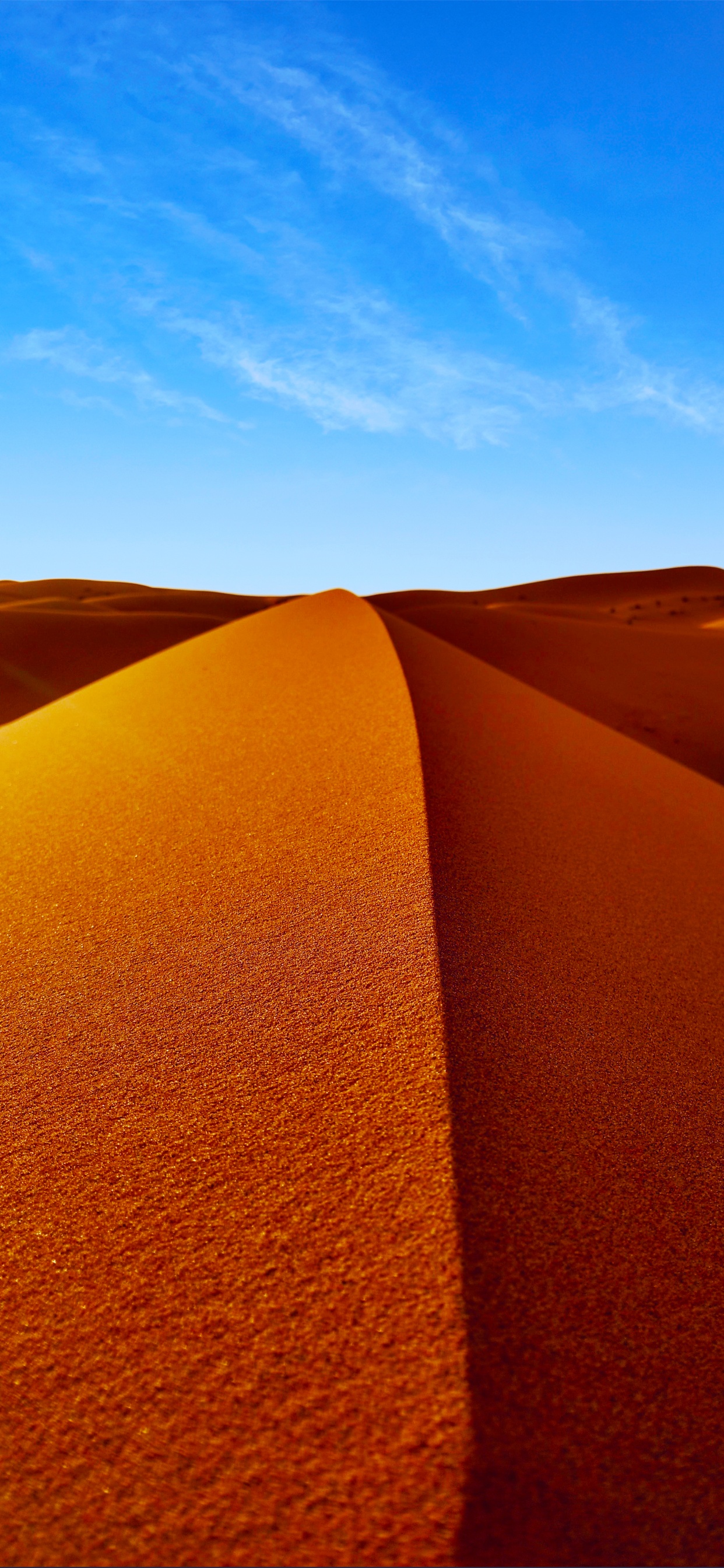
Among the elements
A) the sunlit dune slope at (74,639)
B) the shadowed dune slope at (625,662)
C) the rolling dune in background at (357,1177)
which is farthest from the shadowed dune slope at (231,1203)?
the sunlit dune slope at (74,639)

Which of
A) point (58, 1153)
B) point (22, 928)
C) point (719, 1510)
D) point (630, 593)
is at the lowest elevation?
point (719, 1510)

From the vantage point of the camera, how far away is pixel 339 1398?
132 centimetres

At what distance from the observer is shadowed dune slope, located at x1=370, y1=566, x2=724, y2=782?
35.6 feet

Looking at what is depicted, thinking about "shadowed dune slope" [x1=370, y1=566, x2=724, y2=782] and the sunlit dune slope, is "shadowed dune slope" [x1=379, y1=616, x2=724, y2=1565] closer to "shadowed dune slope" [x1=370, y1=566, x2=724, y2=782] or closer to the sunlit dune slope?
"shadowed dune slope" [x1=370, y1=566, x2=724, y2=782]

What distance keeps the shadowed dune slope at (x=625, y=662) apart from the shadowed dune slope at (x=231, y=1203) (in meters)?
7.36

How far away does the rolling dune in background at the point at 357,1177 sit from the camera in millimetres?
1240

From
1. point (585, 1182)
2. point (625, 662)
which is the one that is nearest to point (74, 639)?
point (625, 662)

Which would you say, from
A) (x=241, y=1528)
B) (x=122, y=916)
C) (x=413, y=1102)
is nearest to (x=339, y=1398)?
(x=241, y=1528)

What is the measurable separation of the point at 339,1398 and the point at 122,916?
2.02 meters

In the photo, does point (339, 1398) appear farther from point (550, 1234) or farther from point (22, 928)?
point (22, 928)

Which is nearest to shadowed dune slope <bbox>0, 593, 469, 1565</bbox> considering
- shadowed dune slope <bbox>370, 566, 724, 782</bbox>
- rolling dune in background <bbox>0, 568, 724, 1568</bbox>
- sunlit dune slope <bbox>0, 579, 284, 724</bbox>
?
rolling dune in background <bbox>0, 568, 724, 1568</bbox>

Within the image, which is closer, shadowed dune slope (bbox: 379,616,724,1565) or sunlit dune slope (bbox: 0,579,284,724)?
shadowed dune slope (bbox: 379,616,724,1565)

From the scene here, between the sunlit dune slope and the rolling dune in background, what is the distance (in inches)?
358

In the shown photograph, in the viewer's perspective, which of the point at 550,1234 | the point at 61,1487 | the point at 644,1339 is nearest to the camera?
the point at 61,1487
